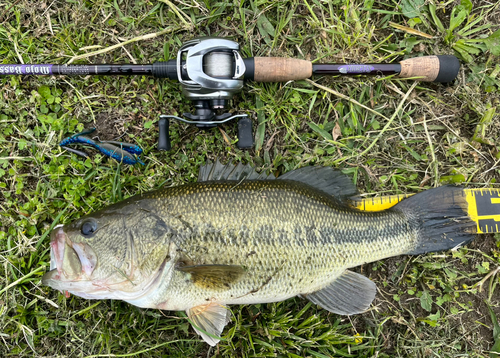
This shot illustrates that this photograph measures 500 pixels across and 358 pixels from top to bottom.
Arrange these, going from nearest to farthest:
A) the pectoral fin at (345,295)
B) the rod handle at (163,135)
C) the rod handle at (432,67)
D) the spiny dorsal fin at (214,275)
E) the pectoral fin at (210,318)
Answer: the spiny dorsal fin at (214,275) → the pectoral fin at (210,318) → the pectoral fin at (345,295) → the rod handle at (163,135) → the rod handle at (432,67)

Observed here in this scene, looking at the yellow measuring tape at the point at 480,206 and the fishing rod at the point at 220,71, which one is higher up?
the fishing rod at the point at 220,71

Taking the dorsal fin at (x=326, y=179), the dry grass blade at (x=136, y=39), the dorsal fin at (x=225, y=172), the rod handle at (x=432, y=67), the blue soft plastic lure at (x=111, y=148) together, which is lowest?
the dorsal fin at (x=326, y=179)

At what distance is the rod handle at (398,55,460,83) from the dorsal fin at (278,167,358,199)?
3.51ft

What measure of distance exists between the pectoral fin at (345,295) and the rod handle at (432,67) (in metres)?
1.76

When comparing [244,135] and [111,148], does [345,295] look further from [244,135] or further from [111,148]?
[111,148]

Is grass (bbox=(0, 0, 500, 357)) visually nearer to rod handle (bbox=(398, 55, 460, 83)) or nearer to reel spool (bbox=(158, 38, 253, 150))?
rod handle (bbox=(398, 55, 460, 83))

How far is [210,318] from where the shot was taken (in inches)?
91.6

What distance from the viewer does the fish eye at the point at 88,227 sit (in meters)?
2.10

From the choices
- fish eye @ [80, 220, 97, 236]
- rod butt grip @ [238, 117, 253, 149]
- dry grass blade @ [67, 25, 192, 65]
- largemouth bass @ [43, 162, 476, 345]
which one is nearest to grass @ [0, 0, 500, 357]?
dry grass blade @ [67, 25, 192, 65]

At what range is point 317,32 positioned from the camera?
9.37 ft

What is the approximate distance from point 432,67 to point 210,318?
2691mm

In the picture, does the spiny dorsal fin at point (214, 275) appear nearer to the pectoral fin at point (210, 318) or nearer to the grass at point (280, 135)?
the pectoral fin at point (210, 318)

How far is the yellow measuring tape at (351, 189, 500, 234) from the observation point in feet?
8.77

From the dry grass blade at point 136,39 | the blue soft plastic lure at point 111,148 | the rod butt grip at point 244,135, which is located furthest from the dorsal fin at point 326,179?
the dry grass blade at point 136,39
